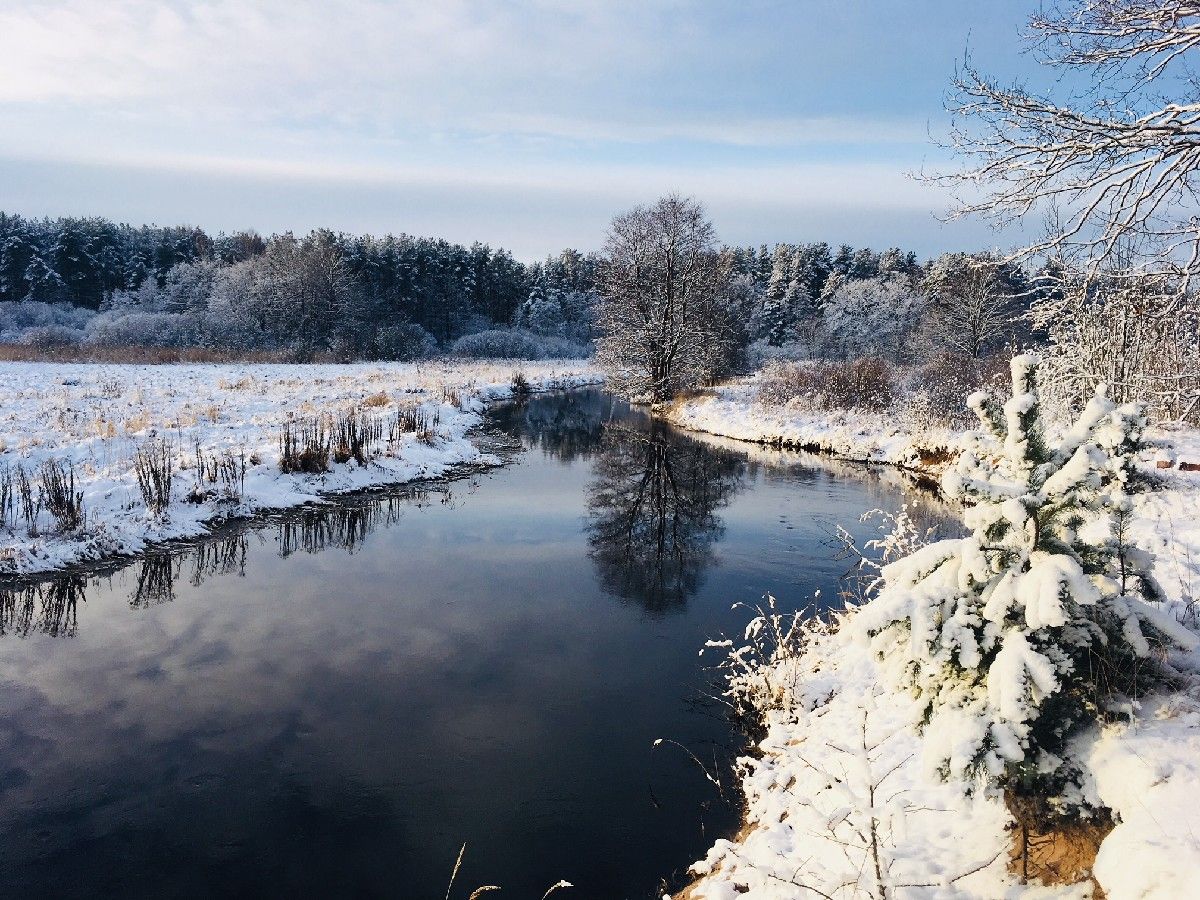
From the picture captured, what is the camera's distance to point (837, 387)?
27047 millimetres

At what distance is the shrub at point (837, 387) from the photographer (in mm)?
26656

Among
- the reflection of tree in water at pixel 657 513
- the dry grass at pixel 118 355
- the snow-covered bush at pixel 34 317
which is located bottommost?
the reflection of tree in water at pixel 657 513

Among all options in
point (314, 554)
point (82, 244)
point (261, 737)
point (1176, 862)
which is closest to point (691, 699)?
point (261, 737)

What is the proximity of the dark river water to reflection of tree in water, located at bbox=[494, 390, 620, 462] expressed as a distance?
9.38 metres

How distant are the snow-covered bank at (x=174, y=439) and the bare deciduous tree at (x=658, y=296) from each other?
7.11m

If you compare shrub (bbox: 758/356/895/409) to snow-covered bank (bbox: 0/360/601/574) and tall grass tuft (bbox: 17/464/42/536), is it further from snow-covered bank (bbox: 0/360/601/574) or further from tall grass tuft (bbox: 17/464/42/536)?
tall grass tuft (bbox: 17/464/42/536)

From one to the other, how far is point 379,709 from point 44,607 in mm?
5160

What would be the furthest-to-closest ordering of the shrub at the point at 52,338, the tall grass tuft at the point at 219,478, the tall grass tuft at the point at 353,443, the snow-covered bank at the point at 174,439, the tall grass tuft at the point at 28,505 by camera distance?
the shrub at the point at 52,338, the tall grass tuft at the point at 353,443, the tall grass tuft at the point at 219,478, the snow-covered bank at the point at 174,439, the tall grass tuft at the point at 28,505

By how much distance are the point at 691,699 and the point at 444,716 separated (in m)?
2.35

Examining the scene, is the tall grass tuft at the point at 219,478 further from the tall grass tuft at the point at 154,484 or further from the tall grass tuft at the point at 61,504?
the tall grass tuft at the point at 61,504

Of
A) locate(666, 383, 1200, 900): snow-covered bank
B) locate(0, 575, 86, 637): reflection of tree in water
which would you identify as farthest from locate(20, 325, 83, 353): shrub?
locate(666, 383, 1200, 900): snow-covered bank

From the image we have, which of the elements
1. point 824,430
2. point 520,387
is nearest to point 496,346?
point 520,387

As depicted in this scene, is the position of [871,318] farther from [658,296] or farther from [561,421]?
[561,421]

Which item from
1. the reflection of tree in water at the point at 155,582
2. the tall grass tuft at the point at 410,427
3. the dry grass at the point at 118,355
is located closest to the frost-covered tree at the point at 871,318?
the tall grass tuft at the point at 410,427
